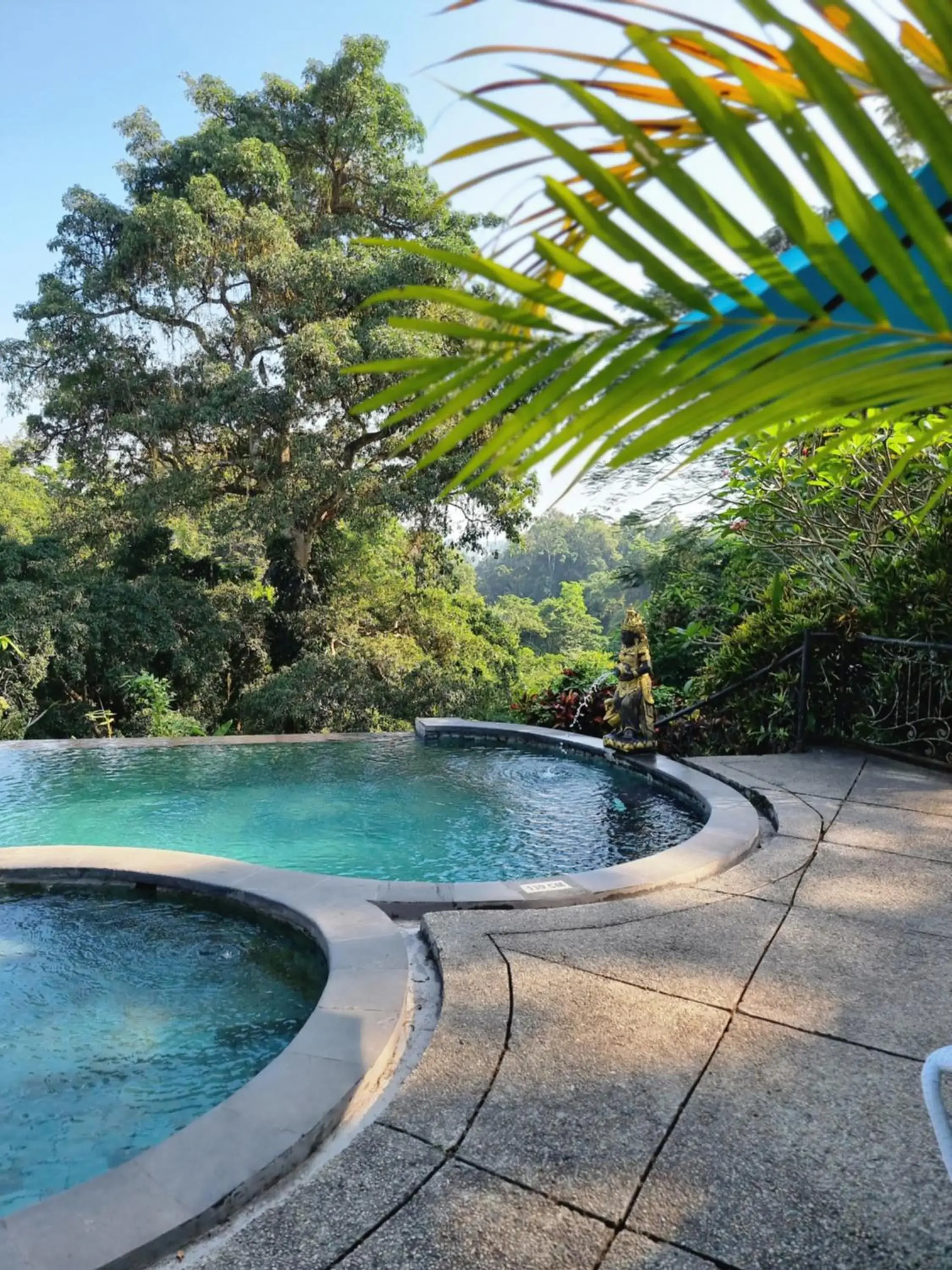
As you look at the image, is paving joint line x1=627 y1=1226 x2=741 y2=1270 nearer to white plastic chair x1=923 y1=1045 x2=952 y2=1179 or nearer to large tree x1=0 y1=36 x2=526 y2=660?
white plastic chair x1=923 y1=1045 x2=952 y2=1179

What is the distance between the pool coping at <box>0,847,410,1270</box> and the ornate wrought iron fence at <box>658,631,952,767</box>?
505 cm

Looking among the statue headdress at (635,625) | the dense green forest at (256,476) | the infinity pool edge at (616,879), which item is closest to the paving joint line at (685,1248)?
the infinity pool edge at (616,879)

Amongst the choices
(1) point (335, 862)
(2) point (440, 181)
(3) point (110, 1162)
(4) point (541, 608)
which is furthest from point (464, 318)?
(4) point (541, 608)

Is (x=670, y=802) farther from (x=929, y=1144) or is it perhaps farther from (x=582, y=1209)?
(x=582, y=1209)

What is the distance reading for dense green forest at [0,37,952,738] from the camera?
12.1 metres

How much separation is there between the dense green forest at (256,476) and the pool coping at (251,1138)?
693 centimetres

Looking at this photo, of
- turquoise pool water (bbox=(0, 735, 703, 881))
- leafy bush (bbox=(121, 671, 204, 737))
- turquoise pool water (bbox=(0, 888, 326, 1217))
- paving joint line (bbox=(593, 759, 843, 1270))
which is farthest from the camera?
leafy bush (bbox=(121, 671, 204, 737))

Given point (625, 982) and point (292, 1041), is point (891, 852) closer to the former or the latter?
point (625, 982)

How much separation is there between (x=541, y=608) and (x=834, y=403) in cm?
4345

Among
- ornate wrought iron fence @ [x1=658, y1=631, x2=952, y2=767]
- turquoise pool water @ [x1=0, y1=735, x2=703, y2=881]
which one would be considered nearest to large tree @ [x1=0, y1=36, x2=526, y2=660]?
turquoise pool water @ [x1=0, y1=735, x2=703, y2=881]

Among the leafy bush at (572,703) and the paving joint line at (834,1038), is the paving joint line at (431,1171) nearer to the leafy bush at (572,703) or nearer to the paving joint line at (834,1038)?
the paving joint line at (834,1038)

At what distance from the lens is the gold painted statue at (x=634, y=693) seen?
7301mm

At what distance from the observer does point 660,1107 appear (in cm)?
220

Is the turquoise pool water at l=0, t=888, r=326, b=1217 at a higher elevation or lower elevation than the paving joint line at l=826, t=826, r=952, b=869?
lower
